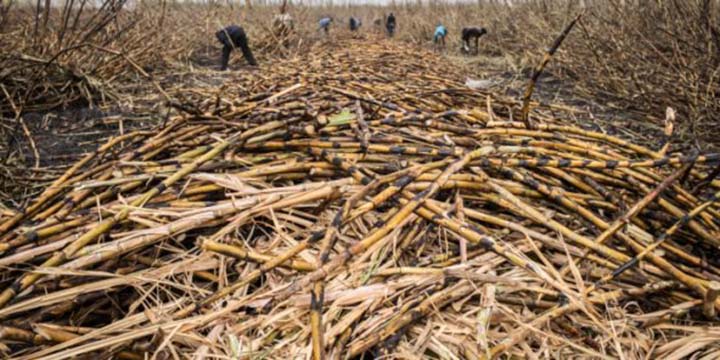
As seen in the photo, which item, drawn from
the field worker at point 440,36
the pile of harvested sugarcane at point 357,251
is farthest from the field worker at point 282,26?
the pile of harvested sugarcane at point 357,251

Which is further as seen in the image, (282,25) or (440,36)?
(440,36)

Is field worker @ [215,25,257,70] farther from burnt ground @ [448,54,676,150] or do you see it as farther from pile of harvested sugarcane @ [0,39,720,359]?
pile of harvested sugarcane @ [0,39,720,359]

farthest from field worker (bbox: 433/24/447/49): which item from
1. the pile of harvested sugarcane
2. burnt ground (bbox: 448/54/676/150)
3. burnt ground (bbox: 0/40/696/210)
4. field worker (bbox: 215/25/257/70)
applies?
the pile of harvested sugarcane

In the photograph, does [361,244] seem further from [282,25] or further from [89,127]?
[282,25]

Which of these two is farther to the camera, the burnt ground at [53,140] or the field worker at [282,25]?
the field worker at [282,25]

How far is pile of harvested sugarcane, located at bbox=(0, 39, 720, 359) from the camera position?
91cm

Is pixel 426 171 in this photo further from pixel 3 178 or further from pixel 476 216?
pixel 3 178

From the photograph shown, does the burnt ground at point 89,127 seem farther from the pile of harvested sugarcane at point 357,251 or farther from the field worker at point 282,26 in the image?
the field worker at point 282,26

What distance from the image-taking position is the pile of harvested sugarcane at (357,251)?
0.91 metres

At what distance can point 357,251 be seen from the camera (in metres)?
1.00

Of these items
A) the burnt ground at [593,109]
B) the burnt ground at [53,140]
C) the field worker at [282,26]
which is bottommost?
the burnt ground at [593,109]

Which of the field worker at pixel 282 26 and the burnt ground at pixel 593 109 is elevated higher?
the field worker at pixel 282 26

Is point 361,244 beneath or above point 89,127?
beneath

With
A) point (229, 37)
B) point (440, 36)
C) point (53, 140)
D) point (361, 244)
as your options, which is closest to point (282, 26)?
point (229, 37)
